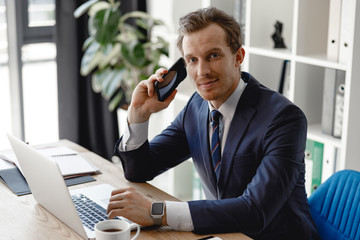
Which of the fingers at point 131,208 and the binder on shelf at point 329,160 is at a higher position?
the fingers at point 131,208

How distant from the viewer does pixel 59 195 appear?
1.53m

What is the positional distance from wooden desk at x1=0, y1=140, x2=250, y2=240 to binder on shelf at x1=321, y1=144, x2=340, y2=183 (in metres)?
0.96

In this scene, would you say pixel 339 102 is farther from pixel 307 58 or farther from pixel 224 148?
pixel 224 148

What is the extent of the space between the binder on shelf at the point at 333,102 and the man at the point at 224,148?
577 millimetres

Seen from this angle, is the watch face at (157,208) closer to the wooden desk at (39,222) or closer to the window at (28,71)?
the wooden desk at (39,222)

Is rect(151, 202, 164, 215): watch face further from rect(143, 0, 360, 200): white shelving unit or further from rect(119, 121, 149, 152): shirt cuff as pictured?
rect(143, 0, 360, 200): white shelving unit

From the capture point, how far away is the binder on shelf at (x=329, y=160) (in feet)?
8.07

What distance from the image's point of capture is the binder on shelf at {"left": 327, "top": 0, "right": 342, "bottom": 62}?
230 centimetres

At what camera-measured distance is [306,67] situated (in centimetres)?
251

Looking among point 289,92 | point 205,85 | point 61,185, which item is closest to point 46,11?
point 289,92

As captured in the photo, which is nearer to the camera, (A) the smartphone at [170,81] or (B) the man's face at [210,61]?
(B) the man's face at [210,61]

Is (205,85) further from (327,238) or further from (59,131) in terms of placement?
(59,131)

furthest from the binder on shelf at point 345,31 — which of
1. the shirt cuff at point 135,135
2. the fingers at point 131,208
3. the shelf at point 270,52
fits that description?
the fingers at point 131,208

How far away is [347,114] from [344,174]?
1.62 ft
